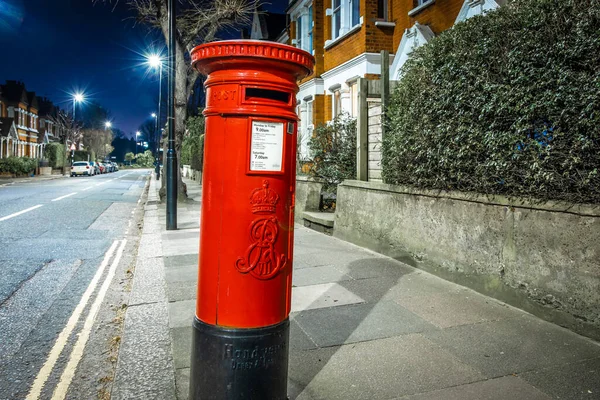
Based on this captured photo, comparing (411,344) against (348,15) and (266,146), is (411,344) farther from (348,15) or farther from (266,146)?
(348,15)

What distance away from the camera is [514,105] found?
4.28 meters

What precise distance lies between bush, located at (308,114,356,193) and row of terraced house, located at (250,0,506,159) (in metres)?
1.71

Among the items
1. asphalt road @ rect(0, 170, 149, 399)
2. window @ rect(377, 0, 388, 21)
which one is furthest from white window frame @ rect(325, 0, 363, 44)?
asphalt road @ rect(0, 170, 149, 399)

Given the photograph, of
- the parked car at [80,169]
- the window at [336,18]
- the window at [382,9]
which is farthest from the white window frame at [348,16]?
the parked car at [80,169]

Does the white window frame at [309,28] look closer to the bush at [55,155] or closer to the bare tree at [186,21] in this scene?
the bare tree at [186,21]

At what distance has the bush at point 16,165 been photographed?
1395 inches

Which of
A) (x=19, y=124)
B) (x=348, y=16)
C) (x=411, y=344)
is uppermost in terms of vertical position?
(x=19, y=124)

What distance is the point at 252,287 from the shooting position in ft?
7.88

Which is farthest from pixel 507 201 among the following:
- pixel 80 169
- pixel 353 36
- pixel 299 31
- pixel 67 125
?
pixel 67 125

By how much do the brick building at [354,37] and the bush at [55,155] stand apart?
4325 cm

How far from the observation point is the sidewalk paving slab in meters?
2.84

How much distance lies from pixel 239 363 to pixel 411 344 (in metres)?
1.64

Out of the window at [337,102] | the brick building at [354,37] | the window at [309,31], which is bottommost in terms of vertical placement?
the window at [337,102]

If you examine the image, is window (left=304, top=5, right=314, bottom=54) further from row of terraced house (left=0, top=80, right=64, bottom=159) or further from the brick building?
row of terraced house (left=0, top=80, right=64, bottom=159)
